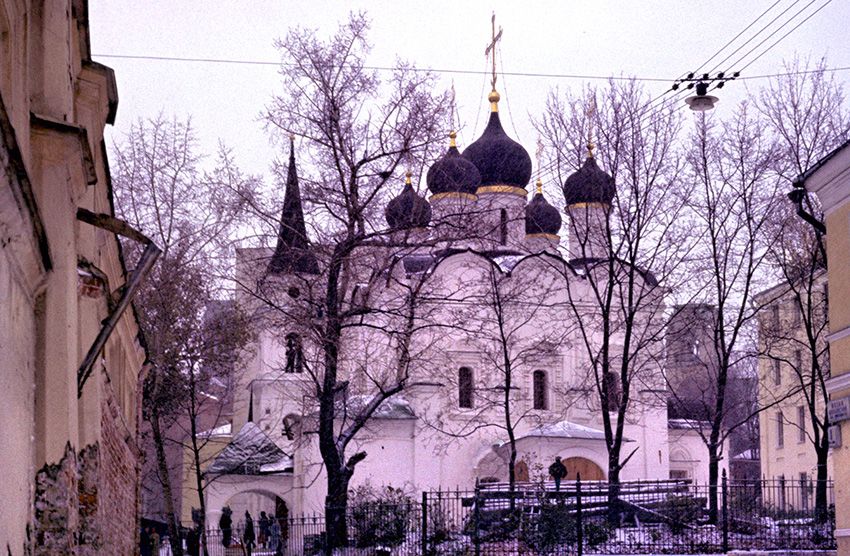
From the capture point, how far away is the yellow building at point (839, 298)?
17500 mm

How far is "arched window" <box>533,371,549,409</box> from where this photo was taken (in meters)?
44.6

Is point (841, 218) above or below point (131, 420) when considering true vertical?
above

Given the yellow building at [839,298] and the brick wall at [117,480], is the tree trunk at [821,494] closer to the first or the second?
the yellow building at [839,298]

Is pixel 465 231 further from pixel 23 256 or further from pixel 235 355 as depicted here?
pixel 23 256

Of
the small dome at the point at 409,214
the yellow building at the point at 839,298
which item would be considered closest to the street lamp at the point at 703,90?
the yellow building at the point at 839,298

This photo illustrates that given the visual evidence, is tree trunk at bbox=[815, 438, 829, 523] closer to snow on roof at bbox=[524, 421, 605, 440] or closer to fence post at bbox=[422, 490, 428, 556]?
fence post at bbox=[422, 490, 428, 556]

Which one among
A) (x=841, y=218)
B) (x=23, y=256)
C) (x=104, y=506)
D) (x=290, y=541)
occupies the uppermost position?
(x=841, y=218)

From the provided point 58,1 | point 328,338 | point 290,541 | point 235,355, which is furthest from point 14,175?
point 235,355

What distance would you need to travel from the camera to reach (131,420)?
1745 centimetres

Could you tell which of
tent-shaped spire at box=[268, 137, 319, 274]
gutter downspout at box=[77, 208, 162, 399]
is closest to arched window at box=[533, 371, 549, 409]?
tent-shaped spire at box=[268, 137, 319, 274]

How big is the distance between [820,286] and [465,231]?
62.5 ft

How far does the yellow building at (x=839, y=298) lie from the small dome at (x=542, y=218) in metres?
28.0

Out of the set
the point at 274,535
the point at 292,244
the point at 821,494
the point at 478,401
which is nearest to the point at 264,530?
the point at 274,535

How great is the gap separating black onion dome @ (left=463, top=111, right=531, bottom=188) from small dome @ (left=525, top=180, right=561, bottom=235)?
964mm
